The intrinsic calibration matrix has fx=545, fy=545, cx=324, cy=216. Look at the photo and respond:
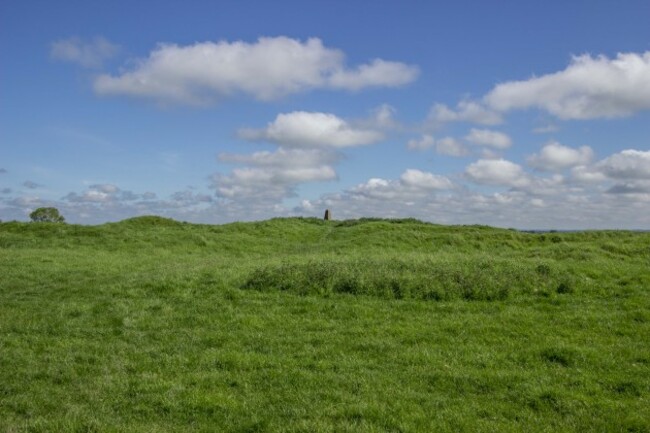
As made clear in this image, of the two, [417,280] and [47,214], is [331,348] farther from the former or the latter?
[47,214]

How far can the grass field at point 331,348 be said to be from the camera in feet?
35.5

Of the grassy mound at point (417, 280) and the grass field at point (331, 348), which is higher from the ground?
the grassy mound at point (417, 280)

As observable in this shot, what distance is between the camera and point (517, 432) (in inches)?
396

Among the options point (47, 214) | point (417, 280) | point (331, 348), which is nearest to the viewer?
point (331, 348)

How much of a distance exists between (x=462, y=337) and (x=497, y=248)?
2936 cm

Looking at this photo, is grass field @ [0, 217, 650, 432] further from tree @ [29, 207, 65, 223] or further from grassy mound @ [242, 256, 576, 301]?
tree @ [29, 207, 65, 223]

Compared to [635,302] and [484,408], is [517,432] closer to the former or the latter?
[484,408]

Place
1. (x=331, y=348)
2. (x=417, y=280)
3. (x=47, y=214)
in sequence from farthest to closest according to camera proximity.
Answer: (x=47, y=214)
(x=417, y=280)
(x=331, y=348)

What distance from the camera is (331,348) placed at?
1523 cm

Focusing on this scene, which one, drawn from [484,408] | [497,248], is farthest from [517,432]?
[497,248]

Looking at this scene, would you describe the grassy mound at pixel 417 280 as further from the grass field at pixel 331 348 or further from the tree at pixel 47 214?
the tree at pixel 47 214

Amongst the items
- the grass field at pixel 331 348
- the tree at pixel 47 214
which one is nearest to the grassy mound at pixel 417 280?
the grass field at pixel 331 348

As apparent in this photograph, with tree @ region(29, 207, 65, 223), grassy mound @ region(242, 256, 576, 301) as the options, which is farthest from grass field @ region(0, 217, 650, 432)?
tree @ region(29, 207, 65, 223)

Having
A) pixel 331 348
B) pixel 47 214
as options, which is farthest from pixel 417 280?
pixel 47 214
